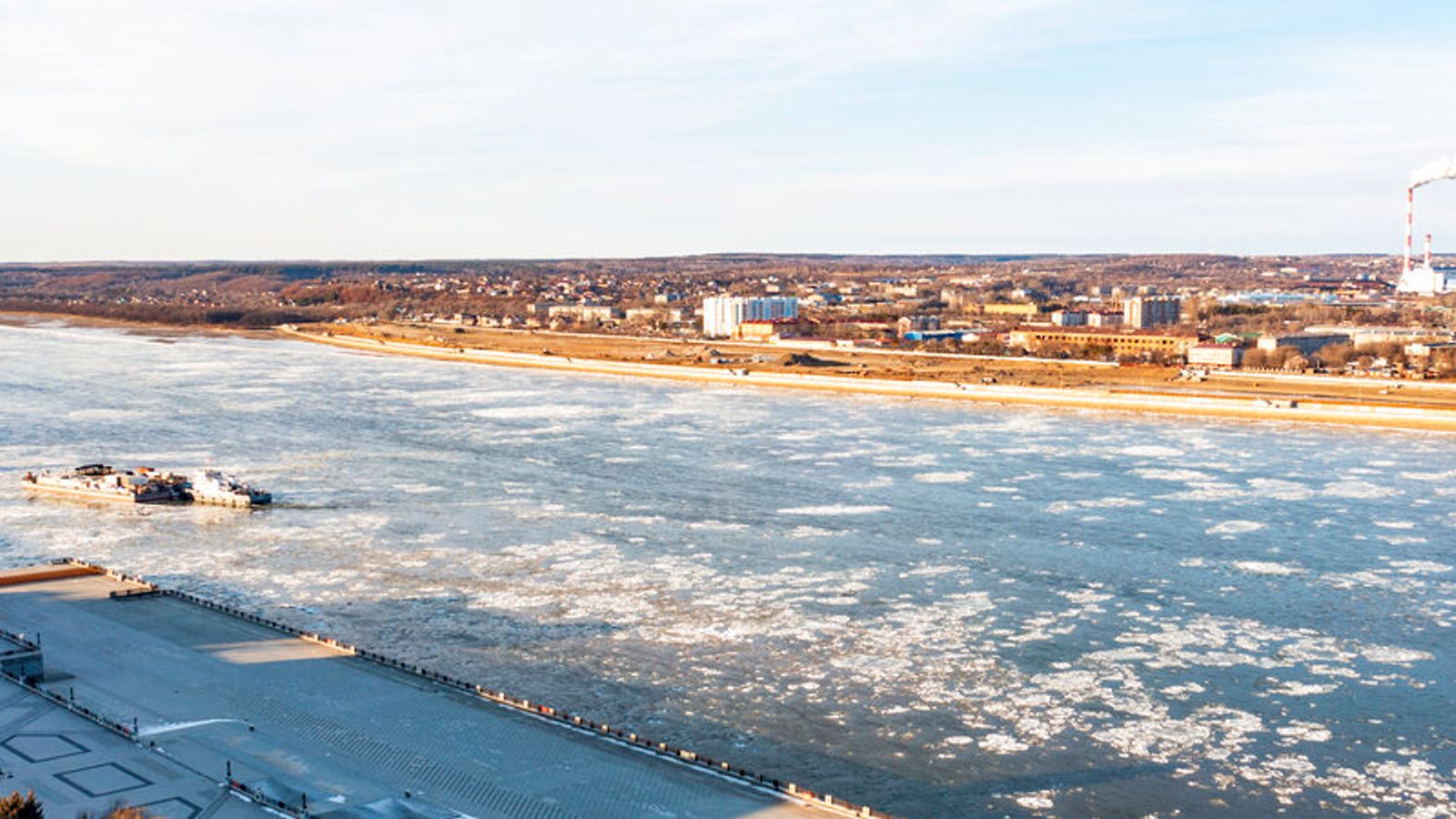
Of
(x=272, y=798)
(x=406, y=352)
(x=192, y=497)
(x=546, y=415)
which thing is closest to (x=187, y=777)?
(x=272, y=798)

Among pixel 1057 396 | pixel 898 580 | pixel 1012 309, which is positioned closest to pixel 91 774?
pixel 898 580

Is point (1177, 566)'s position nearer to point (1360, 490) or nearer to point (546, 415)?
point (1360, 490)

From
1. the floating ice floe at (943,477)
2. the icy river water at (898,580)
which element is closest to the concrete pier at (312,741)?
the icy river water at (898,580)

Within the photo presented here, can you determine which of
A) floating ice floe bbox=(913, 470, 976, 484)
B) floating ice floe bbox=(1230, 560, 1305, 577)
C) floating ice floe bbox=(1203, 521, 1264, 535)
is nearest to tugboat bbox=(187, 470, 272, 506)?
floating ice floe bbox=(913, 470, 976, 484)

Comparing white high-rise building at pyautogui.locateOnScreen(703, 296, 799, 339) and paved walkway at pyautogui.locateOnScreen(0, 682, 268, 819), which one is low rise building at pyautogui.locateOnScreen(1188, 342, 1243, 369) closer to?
white high-rise building at pyautogui.locateOnScreen(703, 296, 799, 339)

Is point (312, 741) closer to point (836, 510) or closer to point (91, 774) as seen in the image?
point (91, 774)
